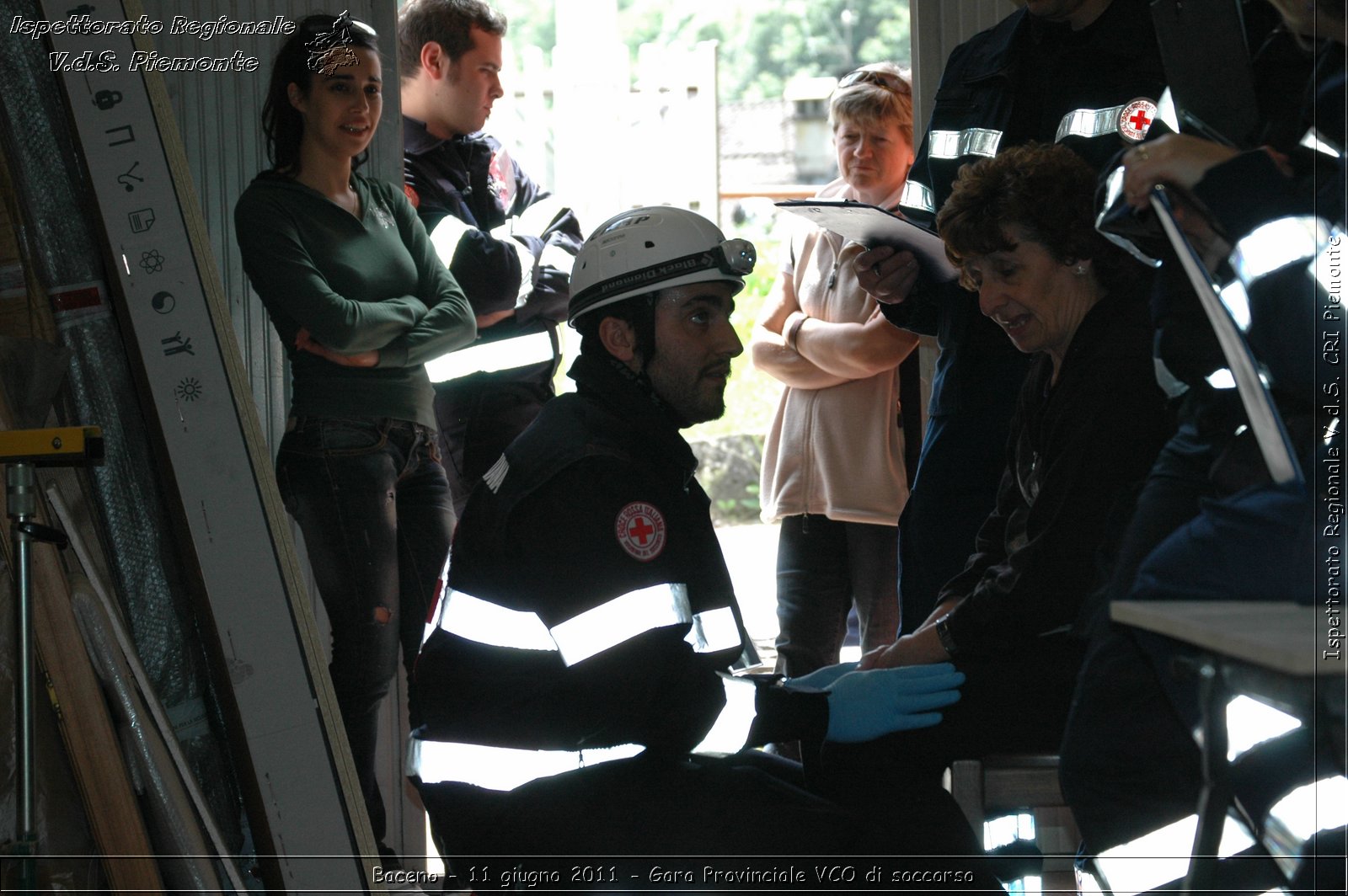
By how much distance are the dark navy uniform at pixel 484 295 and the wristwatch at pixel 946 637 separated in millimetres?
1308

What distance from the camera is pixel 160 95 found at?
272 cm

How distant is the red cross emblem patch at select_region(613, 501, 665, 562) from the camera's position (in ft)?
6.53

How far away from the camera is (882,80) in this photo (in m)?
3.38

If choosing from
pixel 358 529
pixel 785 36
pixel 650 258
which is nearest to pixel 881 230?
pixel 650 258

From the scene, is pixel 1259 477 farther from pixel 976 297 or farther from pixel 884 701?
pixel 976 297

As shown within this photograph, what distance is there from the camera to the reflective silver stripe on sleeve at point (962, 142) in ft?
8.52

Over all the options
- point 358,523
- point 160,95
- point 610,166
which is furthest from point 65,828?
point 610,166

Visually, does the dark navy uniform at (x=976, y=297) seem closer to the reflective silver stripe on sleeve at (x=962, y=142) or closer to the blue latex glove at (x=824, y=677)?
the reflective silver stripe on sleeve at (x=962, y=142)

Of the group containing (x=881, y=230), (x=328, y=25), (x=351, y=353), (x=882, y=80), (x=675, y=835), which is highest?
(x=328, y=25)

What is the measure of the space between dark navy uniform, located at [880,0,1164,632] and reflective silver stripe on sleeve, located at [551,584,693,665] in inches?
33.1

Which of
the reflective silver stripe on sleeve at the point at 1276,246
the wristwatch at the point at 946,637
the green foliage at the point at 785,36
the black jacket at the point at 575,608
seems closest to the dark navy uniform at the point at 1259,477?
the reflective silver stripe on sleeve at the point at 1276,246

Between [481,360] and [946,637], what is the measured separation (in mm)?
1486

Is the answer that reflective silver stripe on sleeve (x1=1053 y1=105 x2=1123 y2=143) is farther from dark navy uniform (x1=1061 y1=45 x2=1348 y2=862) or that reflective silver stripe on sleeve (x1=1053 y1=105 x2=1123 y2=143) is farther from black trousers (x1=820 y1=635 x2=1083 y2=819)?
black trousers (x1=820 y1=635 x2=1083 y2=819)

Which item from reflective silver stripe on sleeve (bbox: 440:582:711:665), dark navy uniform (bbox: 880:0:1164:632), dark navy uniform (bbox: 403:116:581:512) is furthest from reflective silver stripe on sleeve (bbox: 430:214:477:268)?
reflective silver stripe on sleeve (bbox: 440:582:711:665)
